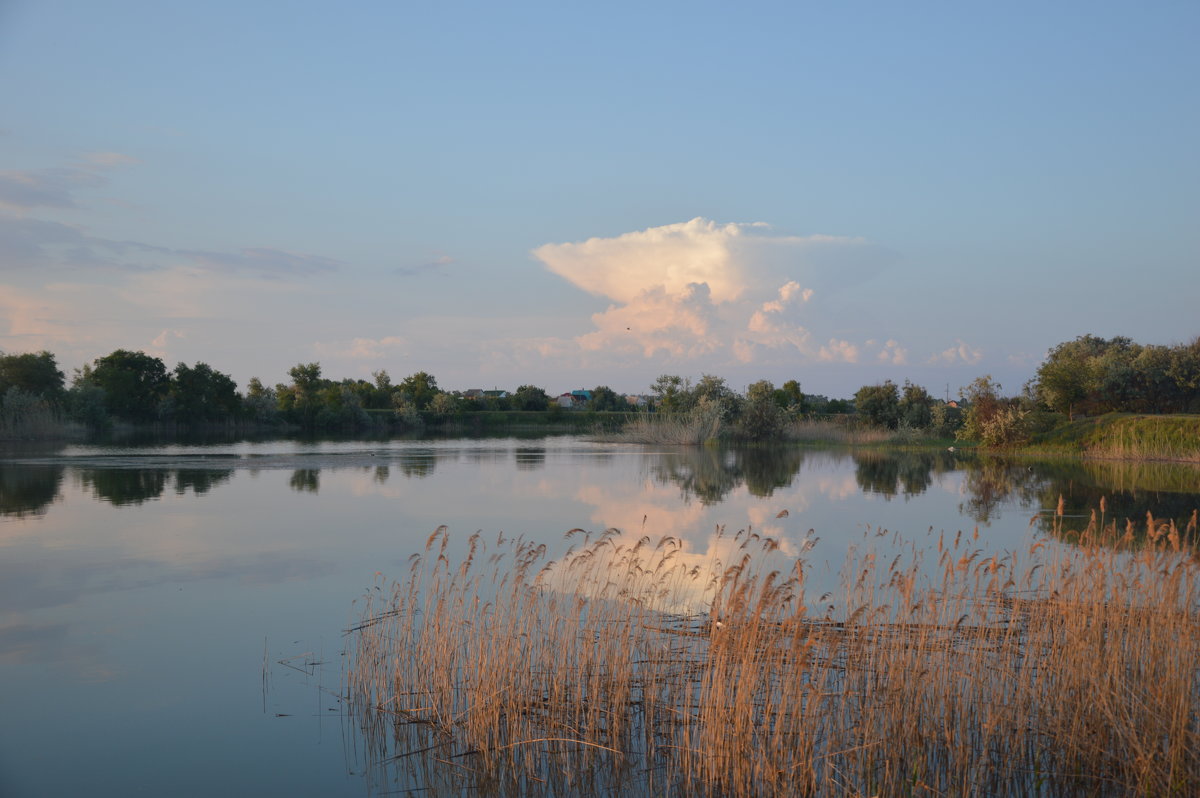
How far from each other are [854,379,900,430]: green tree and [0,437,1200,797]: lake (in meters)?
13.9

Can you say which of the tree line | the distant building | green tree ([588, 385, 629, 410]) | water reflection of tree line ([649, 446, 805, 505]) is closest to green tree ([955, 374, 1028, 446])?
the tree line

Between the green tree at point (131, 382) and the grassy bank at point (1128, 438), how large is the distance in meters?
57.0

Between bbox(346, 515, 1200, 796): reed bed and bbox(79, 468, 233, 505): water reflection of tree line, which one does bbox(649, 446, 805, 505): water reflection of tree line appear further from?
bbox(346, 515, 1200, 796): reed bed

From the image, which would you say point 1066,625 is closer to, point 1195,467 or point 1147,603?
point 1147,603

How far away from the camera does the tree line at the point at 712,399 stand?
4050cm

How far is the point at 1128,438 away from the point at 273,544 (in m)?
34.8

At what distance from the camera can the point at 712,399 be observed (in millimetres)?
49156

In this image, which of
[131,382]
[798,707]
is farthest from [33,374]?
[798,707]

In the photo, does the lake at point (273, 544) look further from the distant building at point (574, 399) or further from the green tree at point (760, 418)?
the distant building at point (574, 399)

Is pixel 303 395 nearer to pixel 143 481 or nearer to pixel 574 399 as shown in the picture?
pixel 143 481

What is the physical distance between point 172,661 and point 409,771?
143 inches

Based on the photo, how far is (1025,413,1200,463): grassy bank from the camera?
108 feet

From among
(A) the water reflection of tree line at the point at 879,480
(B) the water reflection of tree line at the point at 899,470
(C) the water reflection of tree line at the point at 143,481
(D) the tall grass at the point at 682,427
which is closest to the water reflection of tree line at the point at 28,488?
(A) the water reflection of tree line at the point at 879,480

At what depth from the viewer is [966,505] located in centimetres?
1972
